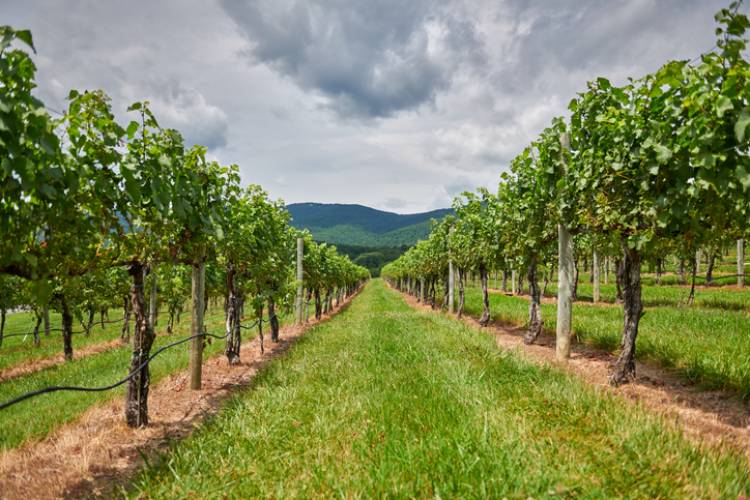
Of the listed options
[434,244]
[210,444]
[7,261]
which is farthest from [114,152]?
[434,244]

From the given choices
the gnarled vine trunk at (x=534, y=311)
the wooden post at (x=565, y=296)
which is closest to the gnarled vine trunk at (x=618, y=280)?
the wooden post at (x=565, y=296)

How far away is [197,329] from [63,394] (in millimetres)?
4129

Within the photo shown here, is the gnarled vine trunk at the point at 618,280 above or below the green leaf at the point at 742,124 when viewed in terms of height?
below

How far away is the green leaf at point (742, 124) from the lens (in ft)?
11.7

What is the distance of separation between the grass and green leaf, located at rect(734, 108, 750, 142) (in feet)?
32.8

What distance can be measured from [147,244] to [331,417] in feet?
11.6

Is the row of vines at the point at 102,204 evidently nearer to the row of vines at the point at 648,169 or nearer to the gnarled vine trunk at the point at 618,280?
the row of vines at the point at 648,169

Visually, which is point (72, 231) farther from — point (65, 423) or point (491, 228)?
point (491, 228)

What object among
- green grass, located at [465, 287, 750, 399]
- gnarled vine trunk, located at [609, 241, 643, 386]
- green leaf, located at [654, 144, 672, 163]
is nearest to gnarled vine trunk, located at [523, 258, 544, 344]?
green grass, located at [465, 287, 750, 399]

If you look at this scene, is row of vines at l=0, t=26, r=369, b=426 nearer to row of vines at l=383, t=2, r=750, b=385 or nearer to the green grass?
row of vines at l=383, t=2, r=750, b=385

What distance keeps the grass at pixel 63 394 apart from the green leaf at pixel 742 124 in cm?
999

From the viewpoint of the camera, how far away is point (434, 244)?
76.9ft

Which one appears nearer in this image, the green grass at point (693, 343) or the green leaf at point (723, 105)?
the green leaf at point (723, 105)

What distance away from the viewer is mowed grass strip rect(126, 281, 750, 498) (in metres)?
2.82
